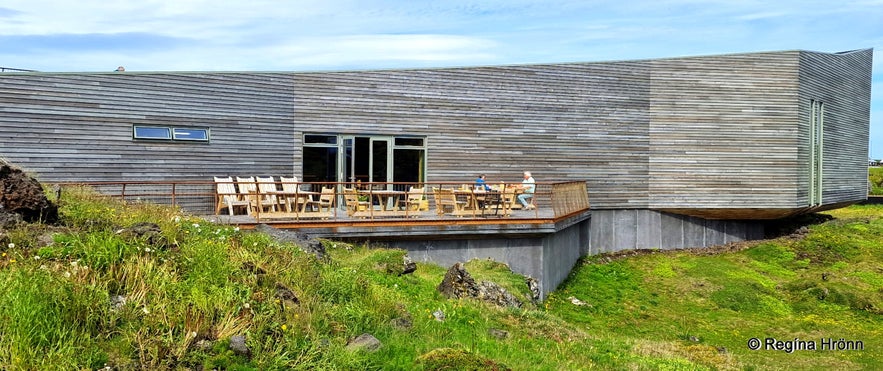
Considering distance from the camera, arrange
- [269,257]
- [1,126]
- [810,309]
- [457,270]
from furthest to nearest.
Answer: [810,309], [1,126], [457,270], [269,257]

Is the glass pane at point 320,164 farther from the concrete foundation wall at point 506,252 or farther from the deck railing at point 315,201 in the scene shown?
the concrete foundation wall at point 506,252

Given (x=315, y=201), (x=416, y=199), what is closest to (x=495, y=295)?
(x=416, y=199)

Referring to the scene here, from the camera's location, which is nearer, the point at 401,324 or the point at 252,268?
the point at 252,268

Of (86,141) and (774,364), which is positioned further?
(86,141)

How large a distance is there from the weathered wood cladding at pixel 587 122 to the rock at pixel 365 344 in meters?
11.6

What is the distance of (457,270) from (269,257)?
3.74m

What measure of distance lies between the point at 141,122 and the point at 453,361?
41.2 feet

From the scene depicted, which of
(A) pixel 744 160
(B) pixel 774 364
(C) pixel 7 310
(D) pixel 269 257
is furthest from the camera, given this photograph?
(A) pixel 744 160

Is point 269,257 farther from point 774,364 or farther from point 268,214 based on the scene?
point 774,364

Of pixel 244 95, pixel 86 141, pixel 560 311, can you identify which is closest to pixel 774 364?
pixel 560 311

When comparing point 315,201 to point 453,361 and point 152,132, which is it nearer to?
point 152,132

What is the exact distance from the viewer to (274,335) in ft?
19.5

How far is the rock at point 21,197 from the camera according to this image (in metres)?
7.32

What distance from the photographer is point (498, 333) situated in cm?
809
